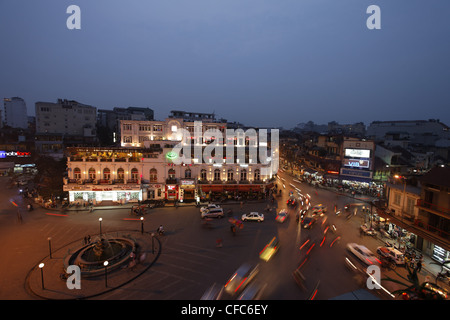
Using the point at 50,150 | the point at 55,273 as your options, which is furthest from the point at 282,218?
the point at 50,150

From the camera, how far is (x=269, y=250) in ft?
61.4

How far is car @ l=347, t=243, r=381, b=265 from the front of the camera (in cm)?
1659

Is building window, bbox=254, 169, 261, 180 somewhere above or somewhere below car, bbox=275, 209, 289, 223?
above

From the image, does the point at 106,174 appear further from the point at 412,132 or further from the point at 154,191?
the point at 412,132

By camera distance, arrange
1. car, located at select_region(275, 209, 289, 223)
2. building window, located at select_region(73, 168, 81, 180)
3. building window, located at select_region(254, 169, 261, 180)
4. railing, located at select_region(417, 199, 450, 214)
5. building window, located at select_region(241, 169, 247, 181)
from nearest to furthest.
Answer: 1. railing, located at select_region(417, 199, 450, 214)
2. car, located at select_region(275, 209, 289, 223)
3. building window, located at select_region(73, 168, 81, 180)
4. building window, located at select_region(241, 169, 247, 181)
5. building window, located at select_region(254, 169, 261, 180)

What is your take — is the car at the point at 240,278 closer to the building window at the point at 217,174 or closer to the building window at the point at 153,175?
the building window at the point at 217,174

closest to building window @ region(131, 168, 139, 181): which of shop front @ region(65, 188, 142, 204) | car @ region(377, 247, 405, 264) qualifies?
shop front @ region(65, 188, 142, 204)

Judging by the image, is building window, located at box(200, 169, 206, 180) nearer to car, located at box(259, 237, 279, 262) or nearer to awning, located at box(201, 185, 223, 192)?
awning, located at box(201, 185, 223, 192)

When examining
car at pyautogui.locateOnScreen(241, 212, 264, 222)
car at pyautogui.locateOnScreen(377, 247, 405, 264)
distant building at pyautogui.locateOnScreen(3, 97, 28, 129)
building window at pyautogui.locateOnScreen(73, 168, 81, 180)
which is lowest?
car at pyautogui.locateOnScreen(377, 247, 405, 264)

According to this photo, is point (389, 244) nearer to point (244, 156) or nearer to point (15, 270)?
point (244, 156)

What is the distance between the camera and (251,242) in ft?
66.4

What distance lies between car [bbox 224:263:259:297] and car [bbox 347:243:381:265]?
329 inches

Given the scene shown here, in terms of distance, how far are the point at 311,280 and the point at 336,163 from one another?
1293 inches
